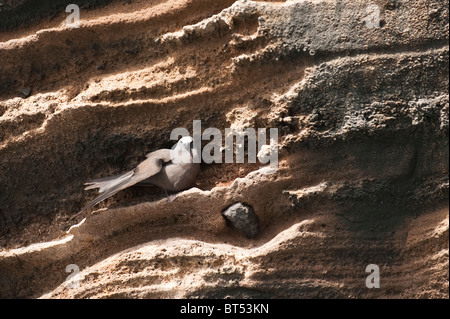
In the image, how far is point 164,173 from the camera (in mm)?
2727

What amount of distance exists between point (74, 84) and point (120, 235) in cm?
78

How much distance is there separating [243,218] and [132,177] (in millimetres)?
543

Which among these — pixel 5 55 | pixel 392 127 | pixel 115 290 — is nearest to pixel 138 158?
pixel 115 290

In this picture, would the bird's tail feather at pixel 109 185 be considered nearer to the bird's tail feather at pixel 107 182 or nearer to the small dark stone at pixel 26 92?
the bird's tail feather at pixel 107 182

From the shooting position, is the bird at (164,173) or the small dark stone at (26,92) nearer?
the bird at (164,173)

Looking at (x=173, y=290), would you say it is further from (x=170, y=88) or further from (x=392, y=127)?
(x=392, y=127)

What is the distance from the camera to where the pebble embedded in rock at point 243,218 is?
262 centimetres

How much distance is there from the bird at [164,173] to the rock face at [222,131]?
8 centimetres

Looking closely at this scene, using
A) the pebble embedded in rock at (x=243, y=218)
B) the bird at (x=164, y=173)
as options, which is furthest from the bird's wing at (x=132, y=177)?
the pebble embedded in rock at (x=243, y=218)

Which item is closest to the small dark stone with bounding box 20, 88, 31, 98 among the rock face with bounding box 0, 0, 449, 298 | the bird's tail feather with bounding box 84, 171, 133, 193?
the rock face with bounding box 0, 0, 449, 298

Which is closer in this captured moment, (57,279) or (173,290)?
(173,290)

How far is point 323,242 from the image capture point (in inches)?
101

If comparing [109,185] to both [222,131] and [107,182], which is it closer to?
[107,182]

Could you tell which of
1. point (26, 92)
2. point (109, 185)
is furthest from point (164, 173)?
point (26, 92)
